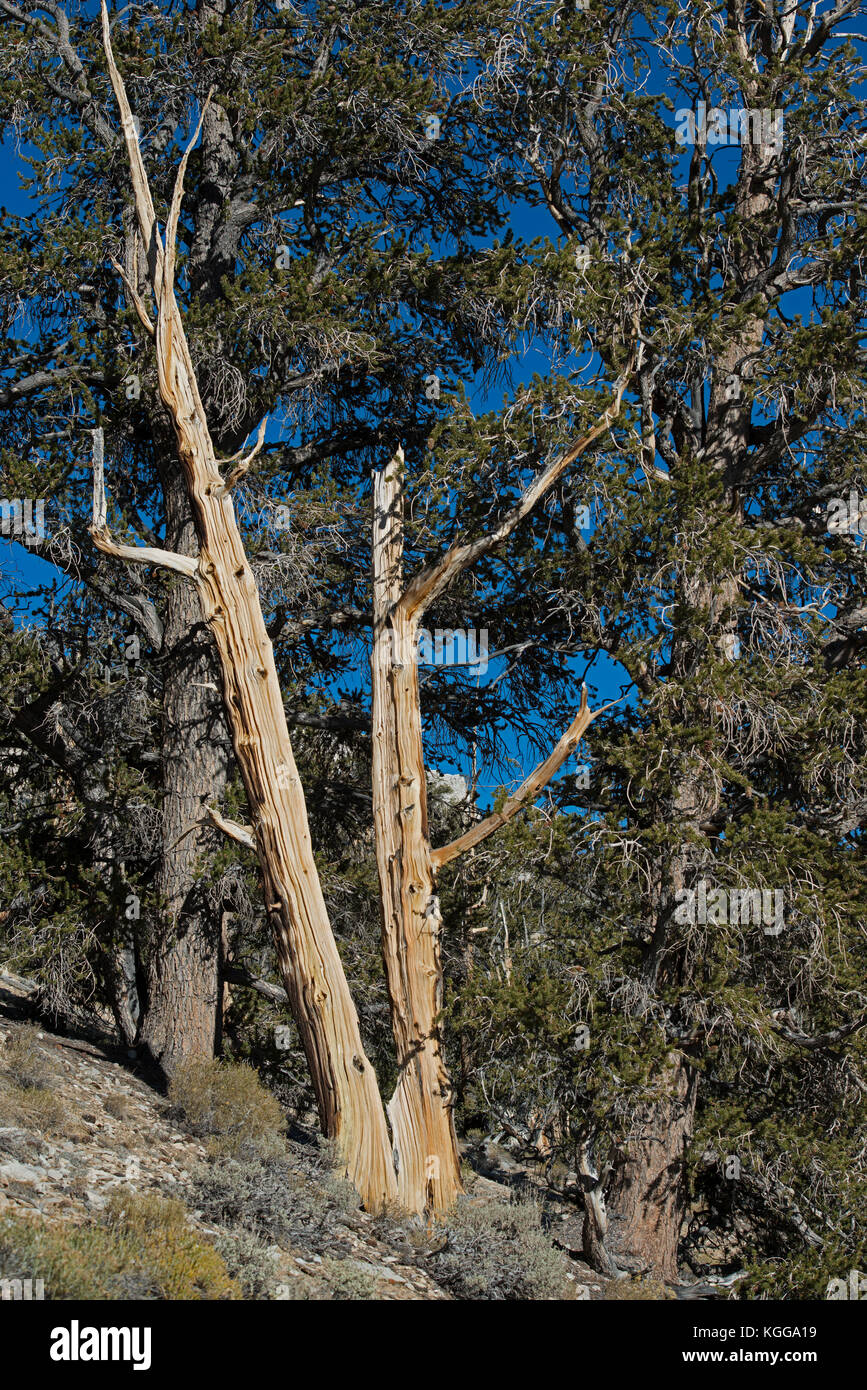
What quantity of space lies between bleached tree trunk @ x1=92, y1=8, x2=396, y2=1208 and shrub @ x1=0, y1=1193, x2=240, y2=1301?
2017 millimetres

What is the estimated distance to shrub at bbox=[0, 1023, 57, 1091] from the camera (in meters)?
8.22

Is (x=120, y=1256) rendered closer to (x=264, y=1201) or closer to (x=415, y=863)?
(x=264, y=1201)

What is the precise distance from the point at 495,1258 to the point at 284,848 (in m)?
2.84

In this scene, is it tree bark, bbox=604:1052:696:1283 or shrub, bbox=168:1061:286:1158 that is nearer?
shrub, bbox=168:1061:286:1158

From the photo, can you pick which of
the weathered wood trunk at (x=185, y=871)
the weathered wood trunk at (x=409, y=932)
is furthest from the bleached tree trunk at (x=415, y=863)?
the weathered wood trunk at (x=185, y=871)

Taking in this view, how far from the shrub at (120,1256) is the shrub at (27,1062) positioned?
1956 millimetres

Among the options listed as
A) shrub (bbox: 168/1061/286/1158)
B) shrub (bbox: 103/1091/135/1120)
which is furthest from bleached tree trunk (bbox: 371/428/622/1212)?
shrub (bbox: 103/1091/135/1120)

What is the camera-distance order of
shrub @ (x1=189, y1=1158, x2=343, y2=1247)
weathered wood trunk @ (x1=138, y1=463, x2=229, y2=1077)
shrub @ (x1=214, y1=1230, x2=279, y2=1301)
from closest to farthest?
shrub @ (x1=214, y1=1230, x2=279, y2=1301) → shrub @ (x1=189, y1=1158, x2=343, y2=1247) → weathered wood trunk @ (x1=138, y1=463, x2=229, y2=1077)

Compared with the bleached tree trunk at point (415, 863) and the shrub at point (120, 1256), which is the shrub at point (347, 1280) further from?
the bleached tree trunk at point (415, 863)

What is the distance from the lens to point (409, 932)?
28.3 ft

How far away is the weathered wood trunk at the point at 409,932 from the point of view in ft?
28.1

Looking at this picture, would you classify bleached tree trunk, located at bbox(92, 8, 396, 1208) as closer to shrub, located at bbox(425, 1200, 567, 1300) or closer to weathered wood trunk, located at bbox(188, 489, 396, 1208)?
weathered wood trunk, located at bbox(188, 489, 396, 1208)

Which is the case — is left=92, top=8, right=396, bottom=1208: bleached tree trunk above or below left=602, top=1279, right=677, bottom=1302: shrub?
above
